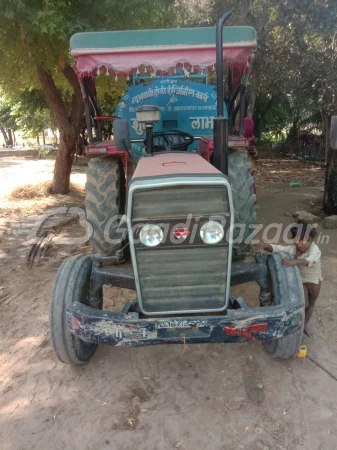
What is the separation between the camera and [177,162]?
10.5 ft

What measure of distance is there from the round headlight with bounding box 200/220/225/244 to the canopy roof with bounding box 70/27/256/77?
1.83 m

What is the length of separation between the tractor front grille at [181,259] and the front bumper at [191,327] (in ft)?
0.60

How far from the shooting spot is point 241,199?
4.25 m

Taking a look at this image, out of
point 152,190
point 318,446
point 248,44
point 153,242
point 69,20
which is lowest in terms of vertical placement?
point 318,446

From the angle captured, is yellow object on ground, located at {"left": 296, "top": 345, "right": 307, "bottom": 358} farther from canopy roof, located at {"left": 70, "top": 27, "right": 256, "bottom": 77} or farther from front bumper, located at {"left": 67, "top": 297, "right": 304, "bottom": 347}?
canopy roof, located at {"left": 70, "top": 27, "right": 256, "bottom": 77}

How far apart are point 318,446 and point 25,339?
247 cm

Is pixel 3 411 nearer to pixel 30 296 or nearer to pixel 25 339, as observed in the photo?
pixel 25 339

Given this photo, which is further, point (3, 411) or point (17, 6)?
point (17, 6)

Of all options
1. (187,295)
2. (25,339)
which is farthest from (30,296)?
(187,295)

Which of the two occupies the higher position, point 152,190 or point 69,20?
point 69,20

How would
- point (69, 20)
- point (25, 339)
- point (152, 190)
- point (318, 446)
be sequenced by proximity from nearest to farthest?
1. point (318, 446)
2. point (152, 190)
3. point (25, 339)
4. point (69, 20)

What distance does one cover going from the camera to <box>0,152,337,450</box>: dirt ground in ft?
8.15

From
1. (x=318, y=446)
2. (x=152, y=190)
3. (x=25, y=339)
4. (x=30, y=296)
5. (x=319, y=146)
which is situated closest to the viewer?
(x=318, y=446)

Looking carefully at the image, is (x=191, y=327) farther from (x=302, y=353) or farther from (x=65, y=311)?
(x=302, y=353)
